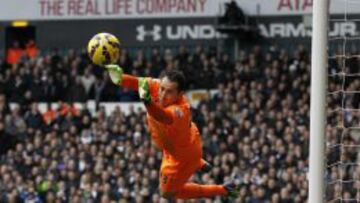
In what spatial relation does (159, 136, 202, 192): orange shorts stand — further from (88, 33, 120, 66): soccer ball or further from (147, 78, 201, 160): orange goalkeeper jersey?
(88, 33, 120, 66): soccer ball

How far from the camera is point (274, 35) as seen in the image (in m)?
29.7

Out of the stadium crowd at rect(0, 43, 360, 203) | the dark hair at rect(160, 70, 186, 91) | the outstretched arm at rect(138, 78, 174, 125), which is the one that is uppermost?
the dark hair at rect(160, 70, 186, 91)

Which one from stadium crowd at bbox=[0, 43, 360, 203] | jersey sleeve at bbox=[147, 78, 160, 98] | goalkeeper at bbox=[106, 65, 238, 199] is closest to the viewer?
goalkeeper at bbox=[106, 65, 238, 199]

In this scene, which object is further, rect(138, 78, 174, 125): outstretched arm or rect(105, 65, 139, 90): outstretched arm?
rect(105, 65, 139, 90): outstretched arm

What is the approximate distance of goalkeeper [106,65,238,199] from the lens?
13.0m

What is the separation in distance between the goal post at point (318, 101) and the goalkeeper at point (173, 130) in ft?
5.38

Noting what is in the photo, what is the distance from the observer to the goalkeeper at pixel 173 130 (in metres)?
13.0

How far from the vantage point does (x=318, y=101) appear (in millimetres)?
12570

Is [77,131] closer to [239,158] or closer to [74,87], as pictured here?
[74,87]

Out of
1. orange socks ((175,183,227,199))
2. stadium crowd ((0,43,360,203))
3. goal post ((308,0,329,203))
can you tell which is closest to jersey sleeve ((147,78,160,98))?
orange socks ((175,183,227,199))

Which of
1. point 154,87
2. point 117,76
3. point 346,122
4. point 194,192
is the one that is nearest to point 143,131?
point 346,122

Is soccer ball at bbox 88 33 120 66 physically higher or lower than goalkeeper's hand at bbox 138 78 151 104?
higher

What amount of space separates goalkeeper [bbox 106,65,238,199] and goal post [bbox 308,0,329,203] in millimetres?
1640

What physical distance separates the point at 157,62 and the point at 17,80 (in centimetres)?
368
